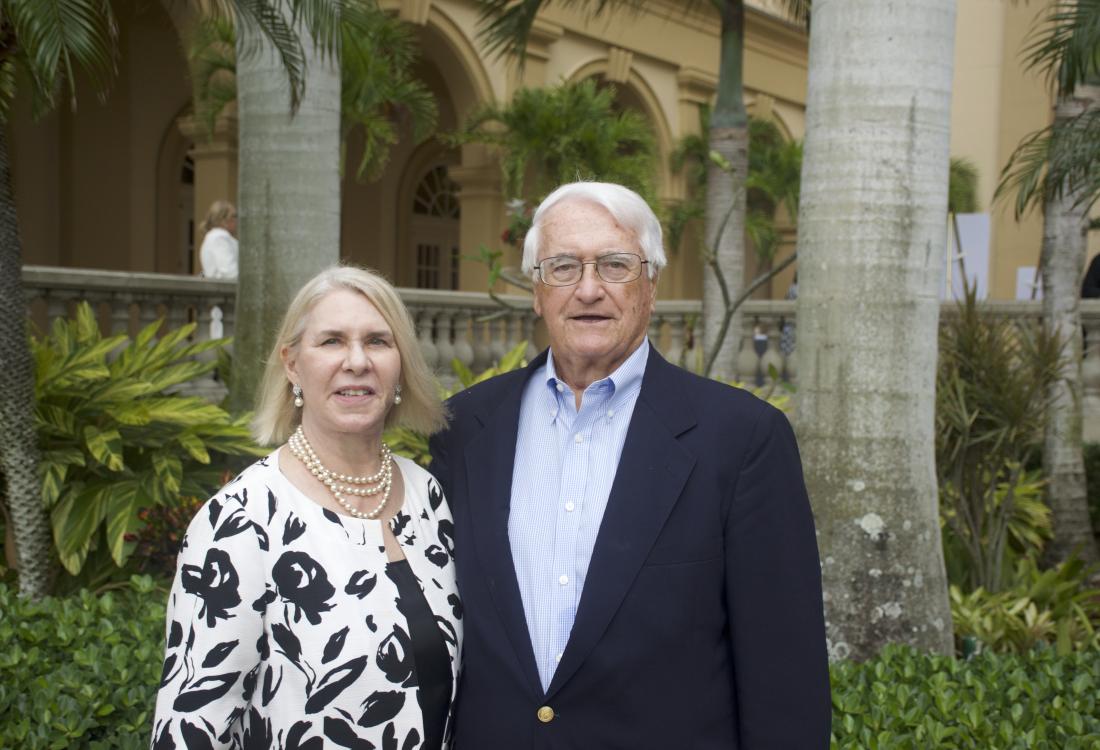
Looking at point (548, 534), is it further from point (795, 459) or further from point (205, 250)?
point (205, 250)

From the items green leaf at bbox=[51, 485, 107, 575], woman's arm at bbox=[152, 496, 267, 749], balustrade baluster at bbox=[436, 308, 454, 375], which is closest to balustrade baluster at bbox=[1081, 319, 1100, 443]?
balustrade baluster at bbox=[436, 308, 454, 375]

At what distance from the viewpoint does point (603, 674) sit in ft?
7.12

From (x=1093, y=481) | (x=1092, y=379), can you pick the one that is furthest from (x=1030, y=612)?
(x=1092, y=379)

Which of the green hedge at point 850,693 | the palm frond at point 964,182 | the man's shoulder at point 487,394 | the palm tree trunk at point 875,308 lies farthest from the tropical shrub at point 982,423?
the palm frond at point 964,182

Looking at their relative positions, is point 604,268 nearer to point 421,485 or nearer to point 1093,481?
point 421,485

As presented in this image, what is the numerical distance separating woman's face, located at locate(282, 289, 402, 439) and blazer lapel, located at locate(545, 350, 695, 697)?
0.52 metres

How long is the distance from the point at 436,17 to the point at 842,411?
523 inches

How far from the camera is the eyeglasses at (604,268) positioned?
2.39m

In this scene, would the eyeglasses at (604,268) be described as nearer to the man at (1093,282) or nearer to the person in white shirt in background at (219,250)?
the person in white shirt in background at (219,250)

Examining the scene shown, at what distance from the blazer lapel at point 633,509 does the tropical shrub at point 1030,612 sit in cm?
347

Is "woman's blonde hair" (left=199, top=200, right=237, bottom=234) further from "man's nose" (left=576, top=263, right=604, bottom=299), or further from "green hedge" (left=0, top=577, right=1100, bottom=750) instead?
"man's nose" (left=576, top=263, right=604, bottom=299)

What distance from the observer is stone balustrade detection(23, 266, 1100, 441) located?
808cm

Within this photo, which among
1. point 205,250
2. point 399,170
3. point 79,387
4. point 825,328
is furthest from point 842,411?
point 399,170

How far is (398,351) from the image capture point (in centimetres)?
242
